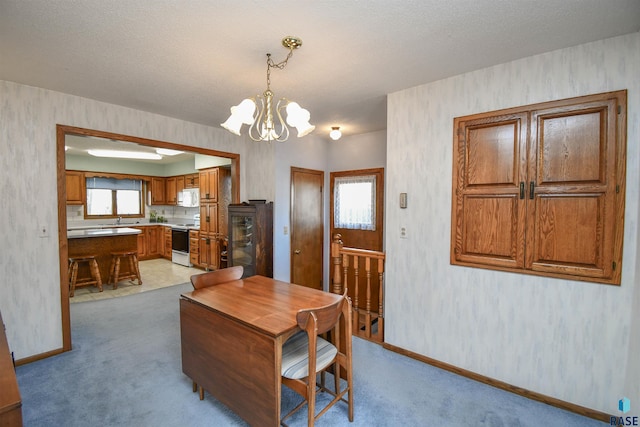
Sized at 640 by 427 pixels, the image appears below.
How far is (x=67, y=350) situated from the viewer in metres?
2.90

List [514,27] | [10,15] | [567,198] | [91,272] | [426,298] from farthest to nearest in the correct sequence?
[91,272]
[426,298]
[567,198]
[514,27]
[10,15]

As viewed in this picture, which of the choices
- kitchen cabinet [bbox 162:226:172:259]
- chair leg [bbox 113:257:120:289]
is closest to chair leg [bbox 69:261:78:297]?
chair leg [bbox 113:257:120:289]

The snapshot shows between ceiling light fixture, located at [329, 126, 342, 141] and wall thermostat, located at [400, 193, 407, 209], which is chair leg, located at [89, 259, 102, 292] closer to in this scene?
Result: ceiling light fixture, located at [329, 126, 342, 141]

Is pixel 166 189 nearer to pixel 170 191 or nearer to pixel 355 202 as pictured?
pixel 170 191

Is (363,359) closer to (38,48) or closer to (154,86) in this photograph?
(154,86)

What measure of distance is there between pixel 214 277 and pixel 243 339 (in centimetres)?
91

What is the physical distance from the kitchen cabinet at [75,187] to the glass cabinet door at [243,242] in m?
4.81

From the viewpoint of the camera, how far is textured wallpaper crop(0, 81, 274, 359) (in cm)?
263

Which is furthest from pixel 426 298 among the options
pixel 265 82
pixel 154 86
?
pixel 154 86

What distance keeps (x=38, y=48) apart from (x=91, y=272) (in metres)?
4.10

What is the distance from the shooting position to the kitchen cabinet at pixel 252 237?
4.02 metres

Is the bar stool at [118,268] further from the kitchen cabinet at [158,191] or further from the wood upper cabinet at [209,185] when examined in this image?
the kitchen cabinet at [158,191]

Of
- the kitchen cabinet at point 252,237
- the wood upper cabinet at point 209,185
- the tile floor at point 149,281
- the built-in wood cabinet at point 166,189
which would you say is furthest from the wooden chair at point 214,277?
the built-in wood cabinet at point 166,189

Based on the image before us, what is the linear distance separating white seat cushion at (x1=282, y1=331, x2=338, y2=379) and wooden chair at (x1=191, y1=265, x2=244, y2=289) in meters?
0.86
